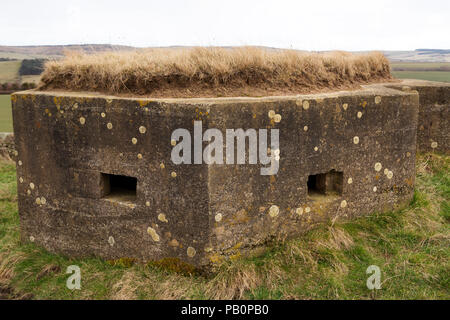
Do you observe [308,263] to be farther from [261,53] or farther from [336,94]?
[261,53]

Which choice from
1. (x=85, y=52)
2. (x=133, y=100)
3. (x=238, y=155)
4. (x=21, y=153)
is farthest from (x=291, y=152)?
(x=21, y=153)

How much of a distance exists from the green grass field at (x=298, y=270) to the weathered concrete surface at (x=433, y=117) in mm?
2396

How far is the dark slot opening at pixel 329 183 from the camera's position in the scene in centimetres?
483

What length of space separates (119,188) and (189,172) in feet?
4.06

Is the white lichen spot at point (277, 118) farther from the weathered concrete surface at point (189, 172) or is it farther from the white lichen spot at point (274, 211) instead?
the white lichen spot at point (274, 211)

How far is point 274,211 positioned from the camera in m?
4.33

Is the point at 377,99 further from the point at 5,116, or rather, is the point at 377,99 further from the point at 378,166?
the point at 5,116

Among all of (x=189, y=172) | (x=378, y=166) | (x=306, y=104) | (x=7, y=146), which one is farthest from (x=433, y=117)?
(x=7, y=146)

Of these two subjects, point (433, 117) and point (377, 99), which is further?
point (433, 117)

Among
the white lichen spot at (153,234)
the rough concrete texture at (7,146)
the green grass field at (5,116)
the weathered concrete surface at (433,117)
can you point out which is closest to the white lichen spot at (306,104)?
the white lichen spot at (153,234)

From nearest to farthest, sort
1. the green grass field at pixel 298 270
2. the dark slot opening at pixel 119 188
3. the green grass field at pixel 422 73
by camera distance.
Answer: the green grass field at pixel 298 270, the dark slot opening at pixel 119 188, the green grass field at pixel 422 73

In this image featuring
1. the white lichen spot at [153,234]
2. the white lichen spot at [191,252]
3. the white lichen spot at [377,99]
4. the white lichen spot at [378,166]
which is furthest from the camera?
the white lichen spot at [378,166]

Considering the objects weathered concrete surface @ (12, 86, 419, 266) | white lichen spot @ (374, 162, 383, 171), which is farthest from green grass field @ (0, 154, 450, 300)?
white lichen spot @ (374, 162, 383, 171)

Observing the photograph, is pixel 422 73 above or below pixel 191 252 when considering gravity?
above
